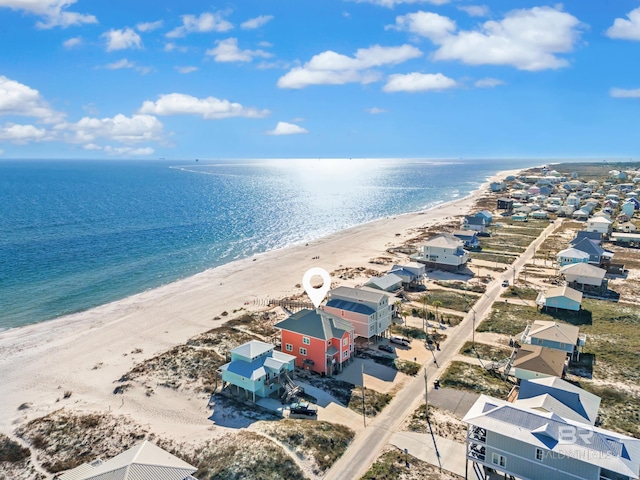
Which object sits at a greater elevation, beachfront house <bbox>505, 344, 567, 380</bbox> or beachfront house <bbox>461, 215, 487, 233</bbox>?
beachfront house <bbox>461, 215, 487, 233</bbox>

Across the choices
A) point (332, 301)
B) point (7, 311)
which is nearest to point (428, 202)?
point (332, 301)

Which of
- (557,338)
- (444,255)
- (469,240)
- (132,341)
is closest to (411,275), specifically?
(444,255)

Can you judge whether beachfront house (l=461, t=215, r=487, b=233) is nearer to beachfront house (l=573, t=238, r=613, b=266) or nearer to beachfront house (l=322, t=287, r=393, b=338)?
beachfront house (l=573, t=238, r=613, b=266)

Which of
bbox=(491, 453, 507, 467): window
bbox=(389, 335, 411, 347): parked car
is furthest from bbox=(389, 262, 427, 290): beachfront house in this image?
bbox=(491, 453, 507, 467): window

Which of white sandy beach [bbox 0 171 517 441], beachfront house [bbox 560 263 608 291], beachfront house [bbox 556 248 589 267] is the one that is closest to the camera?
white sandy beach [bbox 0 171 517 441]

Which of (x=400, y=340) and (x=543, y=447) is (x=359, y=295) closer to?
(x=400, y=340)

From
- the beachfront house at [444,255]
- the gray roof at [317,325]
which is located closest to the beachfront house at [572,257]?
the beachfront house at [444,255]

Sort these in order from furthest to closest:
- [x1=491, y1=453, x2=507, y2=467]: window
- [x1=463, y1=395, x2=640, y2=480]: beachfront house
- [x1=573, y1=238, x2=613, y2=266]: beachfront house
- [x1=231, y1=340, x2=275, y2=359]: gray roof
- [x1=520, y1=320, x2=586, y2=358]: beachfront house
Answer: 1. [x1=573, y1=238, x2=613, y2=266]: beachfront house
2. [x1=520, y1=320, x2=586, y2=358]: beachfront house
3. [x1=231, y1=340, x2=275, y2=359]: gray roof
4. [x1=491, y1=453, x2=507, y2=467]: window
5. [x1=463, y1=395, x2=640, y2=480]: beachfront house

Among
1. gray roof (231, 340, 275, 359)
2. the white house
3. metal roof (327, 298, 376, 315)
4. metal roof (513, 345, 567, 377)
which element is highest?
the white house
